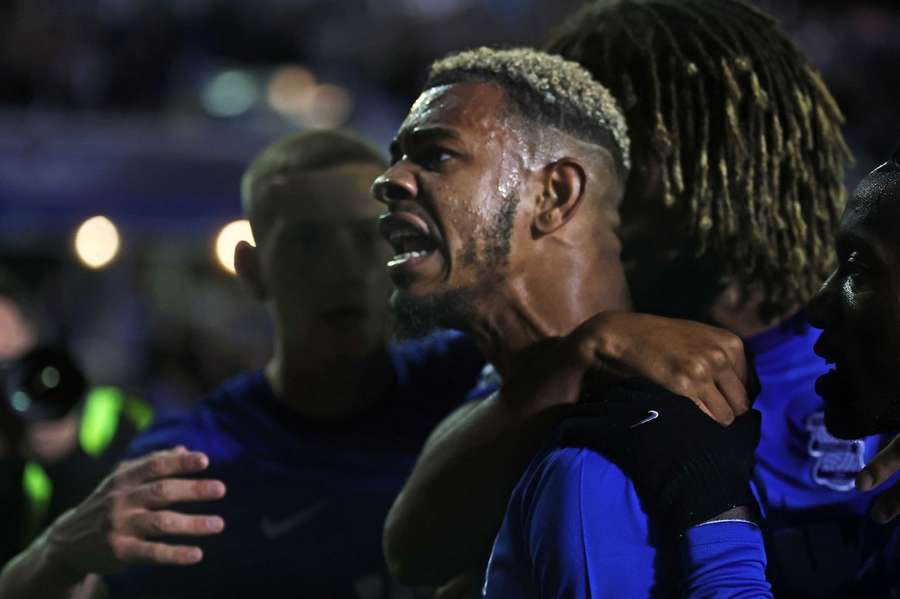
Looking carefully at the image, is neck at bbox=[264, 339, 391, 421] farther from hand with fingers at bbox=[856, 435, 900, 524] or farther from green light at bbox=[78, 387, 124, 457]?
hand with fingers at bbox=[856, 435, 900, 524]

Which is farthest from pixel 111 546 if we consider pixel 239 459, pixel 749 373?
pixel 749 373

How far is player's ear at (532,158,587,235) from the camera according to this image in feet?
8.10

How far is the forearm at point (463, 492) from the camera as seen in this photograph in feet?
7.77

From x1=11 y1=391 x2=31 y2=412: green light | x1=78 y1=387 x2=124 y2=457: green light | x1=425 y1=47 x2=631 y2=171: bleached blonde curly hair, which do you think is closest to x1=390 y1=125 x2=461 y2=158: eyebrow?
x1=425 y1=47 x2=631 y2=171: bleached blonde curly hair

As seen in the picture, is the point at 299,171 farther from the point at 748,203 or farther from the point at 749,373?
the point at 749,373

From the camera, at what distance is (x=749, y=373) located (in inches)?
95.0

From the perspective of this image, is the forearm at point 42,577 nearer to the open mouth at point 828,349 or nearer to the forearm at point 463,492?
the forearm at point 463,492

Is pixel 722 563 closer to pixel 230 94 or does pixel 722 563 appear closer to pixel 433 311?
pixel 433 311

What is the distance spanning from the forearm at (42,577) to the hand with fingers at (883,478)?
172 centimetres

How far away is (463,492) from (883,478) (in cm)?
73

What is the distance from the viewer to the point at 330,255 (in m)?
3.46

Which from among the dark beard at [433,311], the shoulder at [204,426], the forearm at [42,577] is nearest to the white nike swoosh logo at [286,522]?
the shoulder at [204,426]

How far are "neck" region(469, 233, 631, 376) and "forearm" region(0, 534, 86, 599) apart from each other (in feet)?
3.78

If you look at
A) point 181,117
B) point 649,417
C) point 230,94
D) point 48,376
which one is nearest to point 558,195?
point 649,417
